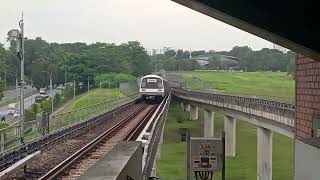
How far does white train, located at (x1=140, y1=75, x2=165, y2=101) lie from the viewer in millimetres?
52750

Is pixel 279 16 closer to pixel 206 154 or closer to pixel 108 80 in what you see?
pixel 206 154

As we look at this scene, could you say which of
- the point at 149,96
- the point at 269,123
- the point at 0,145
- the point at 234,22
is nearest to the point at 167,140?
the point at 149,96

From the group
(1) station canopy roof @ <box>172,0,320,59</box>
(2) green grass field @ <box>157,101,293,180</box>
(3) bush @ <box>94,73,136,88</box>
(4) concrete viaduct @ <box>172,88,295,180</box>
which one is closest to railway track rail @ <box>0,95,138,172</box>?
(2) green grass field @ <box>157,101,293,180</box>

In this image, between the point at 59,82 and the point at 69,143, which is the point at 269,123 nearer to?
the point at 69,143

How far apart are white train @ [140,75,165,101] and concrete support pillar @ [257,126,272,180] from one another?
16.2 meters

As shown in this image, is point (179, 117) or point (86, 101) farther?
point (179, 117)

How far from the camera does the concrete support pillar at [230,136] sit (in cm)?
4654

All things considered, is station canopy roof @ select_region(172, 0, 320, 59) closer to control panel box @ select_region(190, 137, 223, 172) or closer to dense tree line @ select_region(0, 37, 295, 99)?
control panel box @ select_region(190, 137, 223, 172)

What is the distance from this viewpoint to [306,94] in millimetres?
7656

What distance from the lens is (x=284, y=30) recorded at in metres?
6.04

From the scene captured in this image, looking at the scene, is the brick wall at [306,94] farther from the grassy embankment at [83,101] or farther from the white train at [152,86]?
the white train at [152,86]

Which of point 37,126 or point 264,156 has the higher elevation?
point 37,126

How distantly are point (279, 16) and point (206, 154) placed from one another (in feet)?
10.5

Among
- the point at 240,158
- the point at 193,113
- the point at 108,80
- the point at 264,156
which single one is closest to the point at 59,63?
the point at 108,80
